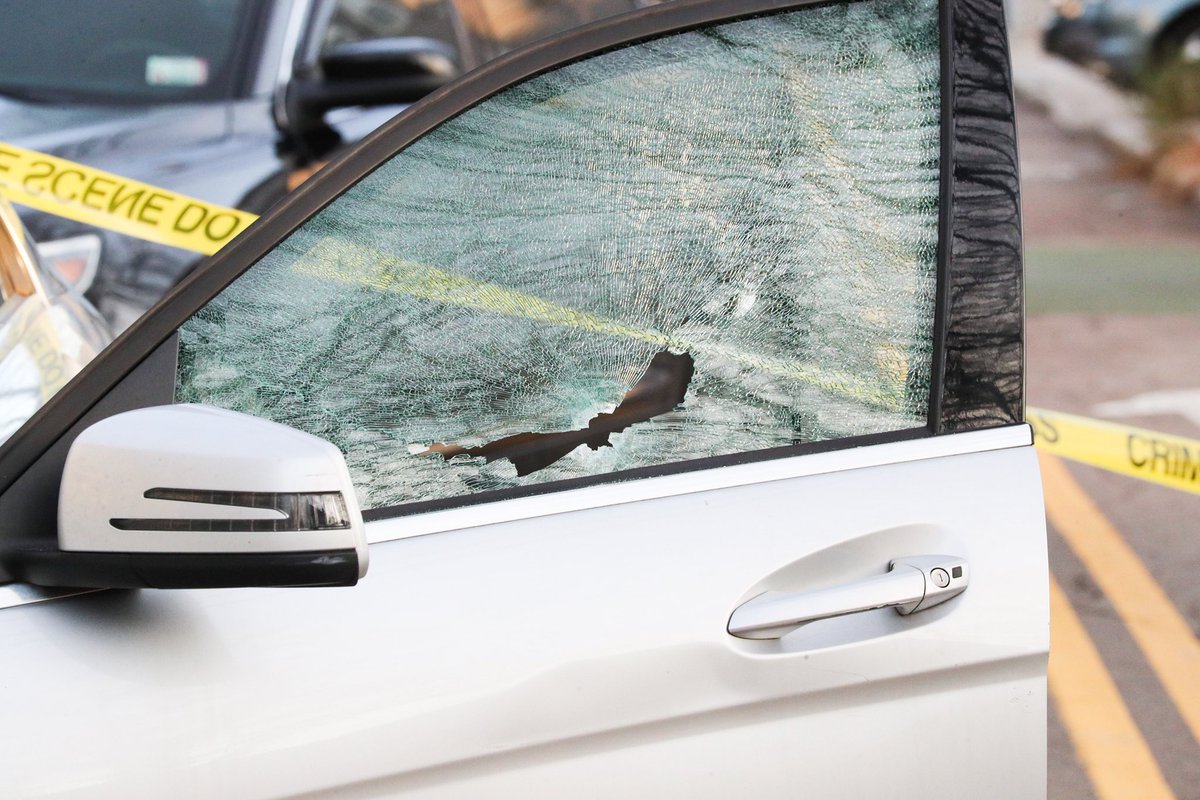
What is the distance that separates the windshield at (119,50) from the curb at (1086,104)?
687 cm

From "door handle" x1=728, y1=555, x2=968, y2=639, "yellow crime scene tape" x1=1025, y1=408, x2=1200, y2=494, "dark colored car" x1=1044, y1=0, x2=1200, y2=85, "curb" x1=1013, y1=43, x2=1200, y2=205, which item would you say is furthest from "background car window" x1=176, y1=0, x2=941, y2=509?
"dark colored car" x1=1044, y1=0, x2=1200, y2=85

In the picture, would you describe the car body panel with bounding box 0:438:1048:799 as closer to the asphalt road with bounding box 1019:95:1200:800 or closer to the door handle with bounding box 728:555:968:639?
the door handle with bounding box 728:555:968:639

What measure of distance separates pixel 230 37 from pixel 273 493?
3196 millimetres

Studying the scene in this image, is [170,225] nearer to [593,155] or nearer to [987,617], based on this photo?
[593,155]

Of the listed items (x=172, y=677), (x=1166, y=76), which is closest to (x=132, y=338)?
(x=172, y=677)

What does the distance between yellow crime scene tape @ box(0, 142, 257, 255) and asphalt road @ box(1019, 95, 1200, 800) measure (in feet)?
7.70

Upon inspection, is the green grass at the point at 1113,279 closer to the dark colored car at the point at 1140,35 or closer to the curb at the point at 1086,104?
the curb at the point at 1086,104

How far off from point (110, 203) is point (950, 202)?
230 cm

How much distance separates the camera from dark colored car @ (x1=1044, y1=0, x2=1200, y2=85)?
11.9 metres

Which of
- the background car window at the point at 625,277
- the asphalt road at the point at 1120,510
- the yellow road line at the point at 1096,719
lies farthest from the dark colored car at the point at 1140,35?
the background car window at the point at 625,277

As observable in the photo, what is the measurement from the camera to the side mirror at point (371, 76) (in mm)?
4031

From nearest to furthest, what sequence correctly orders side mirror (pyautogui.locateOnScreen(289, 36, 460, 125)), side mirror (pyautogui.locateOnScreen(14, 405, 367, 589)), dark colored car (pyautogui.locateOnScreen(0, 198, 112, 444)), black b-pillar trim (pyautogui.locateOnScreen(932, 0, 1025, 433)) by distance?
side mirror (pyautogui.locateOnScreen(14, 405, 367, 589)) < black b-pillar trim (pyautogui.locateOnScreen(932, 0, 1025, 433)) < dark colored car (pyautogui.locateOnScreen(0, 198, 112, 444)) < side mirror (pyautogui.locateOnScreen(289, 36, 460, 125))

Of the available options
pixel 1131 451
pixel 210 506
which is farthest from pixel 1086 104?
pixel 210 506

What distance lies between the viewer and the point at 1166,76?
34.0 feet
